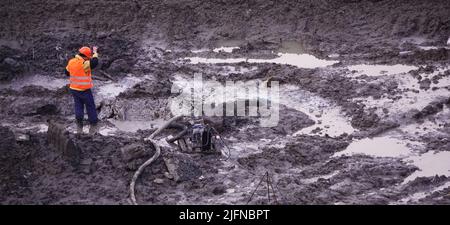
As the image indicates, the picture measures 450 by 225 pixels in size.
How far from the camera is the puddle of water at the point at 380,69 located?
1044 centimetres

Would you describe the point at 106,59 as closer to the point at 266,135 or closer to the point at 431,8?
the point at 266,135

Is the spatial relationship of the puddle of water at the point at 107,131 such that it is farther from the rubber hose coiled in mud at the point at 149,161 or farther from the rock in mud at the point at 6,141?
the rock in mud at the point at 6,141

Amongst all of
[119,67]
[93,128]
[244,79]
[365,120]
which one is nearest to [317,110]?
[365,120]

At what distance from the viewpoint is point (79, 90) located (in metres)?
8.69

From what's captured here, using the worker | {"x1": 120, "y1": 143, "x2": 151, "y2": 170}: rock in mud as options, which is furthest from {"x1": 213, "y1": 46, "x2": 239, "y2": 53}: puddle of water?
{"x1": 120, "y1": 143, "x2": 151, "y2": 170}: rock in mud

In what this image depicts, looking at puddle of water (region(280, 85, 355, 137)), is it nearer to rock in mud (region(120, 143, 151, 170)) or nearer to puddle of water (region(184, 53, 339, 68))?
puddle of water (region(184, 53, 339, 68))

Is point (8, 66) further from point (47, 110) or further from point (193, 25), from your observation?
point (193, 25)

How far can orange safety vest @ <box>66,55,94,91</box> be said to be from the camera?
27.7ft

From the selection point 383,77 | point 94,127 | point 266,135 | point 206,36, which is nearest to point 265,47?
point 206,36

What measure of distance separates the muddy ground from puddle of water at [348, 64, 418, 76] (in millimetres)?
22

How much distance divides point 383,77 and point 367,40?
2199 mm

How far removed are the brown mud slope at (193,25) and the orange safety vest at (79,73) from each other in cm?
267

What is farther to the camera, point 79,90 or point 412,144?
point 79,90

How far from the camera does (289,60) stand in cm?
1162
